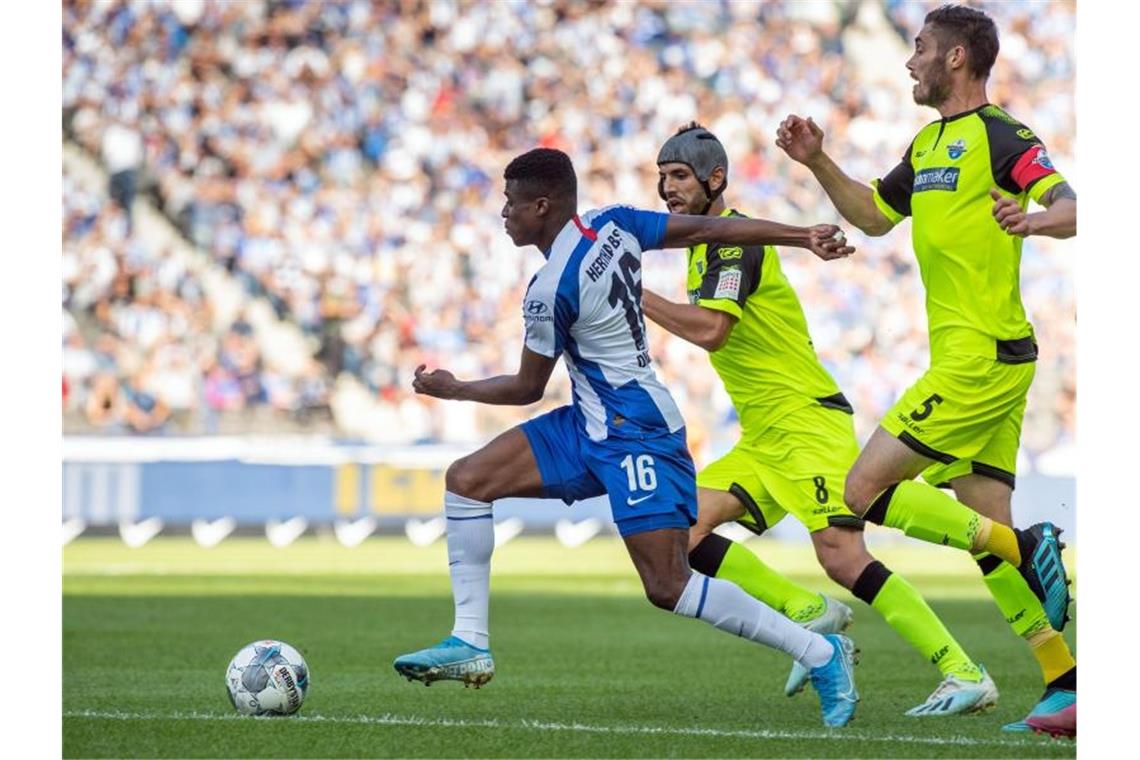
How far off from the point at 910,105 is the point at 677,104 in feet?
10.6

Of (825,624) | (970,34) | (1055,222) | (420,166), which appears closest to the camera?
(1055,222)

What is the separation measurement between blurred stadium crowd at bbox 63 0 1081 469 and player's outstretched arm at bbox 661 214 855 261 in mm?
Answer: 15446

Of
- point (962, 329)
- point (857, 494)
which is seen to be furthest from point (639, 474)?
point (962, 329)

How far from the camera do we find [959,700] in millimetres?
7434

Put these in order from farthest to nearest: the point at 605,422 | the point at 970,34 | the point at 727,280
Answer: the point at 727,280, the point at 970,34, the point at 605,422

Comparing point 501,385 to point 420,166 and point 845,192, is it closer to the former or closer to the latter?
point 845,192

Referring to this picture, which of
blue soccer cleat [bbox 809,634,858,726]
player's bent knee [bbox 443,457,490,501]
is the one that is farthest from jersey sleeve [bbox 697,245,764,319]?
blue soccer cleat [bbox 809,634,858,726]

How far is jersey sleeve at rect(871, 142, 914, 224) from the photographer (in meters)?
7.61

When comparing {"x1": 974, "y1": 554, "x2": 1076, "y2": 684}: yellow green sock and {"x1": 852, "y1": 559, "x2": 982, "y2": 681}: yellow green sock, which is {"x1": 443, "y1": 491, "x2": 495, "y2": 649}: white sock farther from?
{"x1": 974, "y1": 554, "x2": 1076, "y2": 684}: yellow green sock

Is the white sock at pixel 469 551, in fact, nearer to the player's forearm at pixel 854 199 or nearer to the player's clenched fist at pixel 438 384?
the player's clenched fist at pixel 438 384

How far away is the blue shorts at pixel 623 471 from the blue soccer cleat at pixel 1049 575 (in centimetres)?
127

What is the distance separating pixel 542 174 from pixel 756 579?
2.31 meters

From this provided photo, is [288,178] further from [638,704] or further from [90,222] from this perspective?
[638,704]
